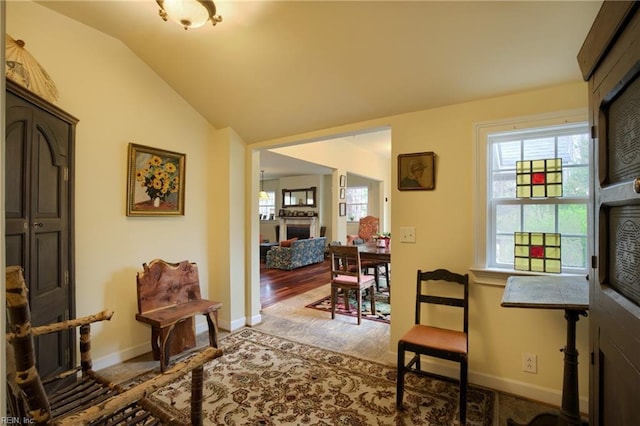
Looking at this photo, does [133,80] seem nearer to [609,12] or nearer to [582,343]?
[609,12]

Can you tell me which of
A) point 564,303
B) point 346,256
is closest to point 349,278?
point 346,256

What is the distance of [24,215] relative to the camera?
1.64 meters

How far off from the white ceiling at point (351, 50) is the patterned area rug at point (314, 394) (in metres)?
2.15

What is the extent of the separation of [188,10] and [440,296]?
2.61m

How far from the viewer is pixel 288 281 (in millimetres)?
5668

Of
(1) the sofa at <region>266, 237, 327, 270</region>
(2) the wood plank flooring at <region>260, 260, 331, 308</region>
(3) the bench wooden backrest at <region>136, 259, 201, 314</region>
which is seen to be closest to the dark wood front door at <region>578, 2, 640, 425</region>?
(3) the bench wooden backrest at <region>136, 259, 201, 314</region>

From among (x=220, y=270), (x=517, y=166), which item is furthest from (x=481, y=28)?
(x=220, y=270)

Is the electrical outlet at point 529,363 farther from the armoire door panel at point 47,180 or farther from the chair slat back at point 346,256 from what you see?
the armoire door panel at point 47,180

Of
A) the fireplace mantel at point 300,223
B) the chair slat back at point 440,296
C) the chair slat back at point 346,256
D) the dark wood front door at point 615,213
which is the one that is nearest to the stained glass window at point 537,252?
the chair slat back at point 440,296

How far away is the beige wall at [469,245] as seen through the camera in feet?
6.46

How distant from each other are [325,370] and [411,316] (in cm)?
84

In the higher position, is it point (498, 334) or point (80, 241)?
point (80, 241)

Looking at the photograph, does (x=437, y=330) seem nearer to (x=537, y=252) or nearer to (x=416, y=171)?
(x=537, y=252)

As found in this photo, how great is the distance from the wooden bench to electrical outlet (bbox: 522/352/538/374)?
245 centimetres
